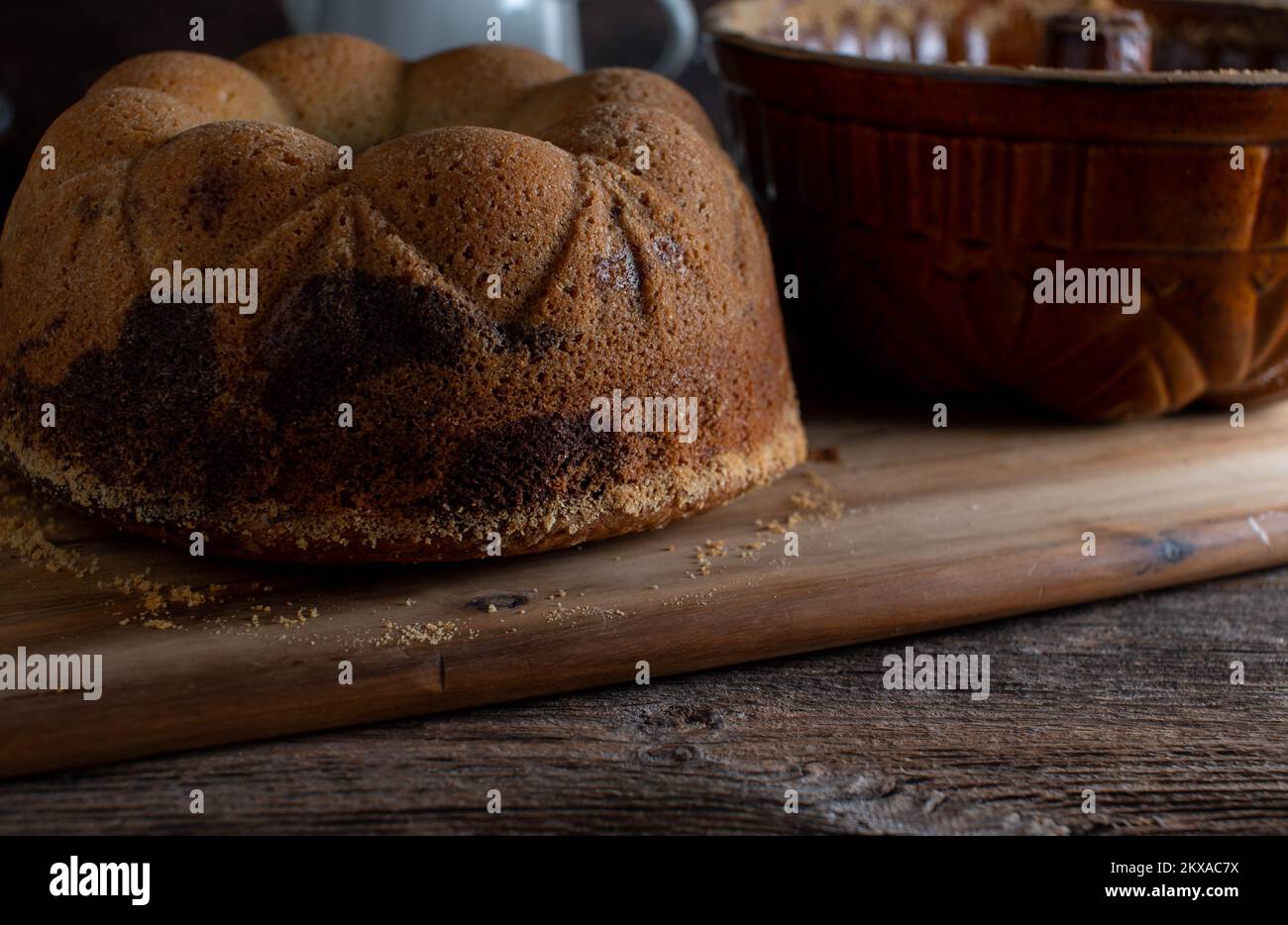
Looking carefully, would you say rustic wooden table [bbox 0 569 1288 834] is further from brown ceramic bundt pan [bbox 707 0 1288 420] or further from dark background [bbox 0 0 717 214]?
dark background [bbox 0 0 717 214]

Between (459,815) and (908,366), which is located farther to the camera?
(908,366)

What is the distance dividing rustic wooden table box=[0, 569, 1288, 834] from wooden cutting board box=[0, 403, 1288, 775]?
2cm

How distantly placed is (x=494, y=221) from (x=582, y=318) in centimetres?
9

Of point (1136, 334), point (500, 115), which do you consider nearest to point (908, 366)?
point (1136, 334)

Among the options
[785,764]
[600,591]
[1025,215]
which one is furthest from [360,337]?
[1025,215]

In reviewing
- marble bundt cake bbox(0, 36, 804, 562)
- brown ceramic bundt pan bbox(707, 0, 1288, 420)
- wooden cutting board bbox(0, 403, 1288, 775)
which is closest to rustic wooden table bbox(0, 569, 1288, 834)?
wooden cutting board bbox(0, 403, 1288, 775)

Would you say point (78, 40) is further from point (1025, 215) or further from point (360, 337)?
point (1025, 215)

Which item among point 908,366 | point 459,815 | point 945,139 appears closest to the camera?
point 459,815

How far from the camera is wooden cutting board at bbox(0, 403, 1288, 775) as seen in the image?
85cm

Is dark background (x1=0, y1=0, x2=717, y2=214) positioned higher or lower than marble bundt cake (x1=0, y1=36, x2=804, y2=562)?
higher

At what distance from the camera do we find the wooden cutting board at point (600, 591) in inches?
33.4

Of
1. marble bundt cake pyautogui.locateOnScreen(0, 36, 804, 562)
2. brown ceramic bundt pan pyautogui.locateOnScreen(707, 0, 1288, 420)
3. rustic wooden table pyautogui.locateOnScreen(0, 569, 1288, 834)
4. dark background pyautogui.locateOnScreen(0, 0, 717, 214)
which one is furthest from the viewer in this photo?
dark background pyautogui.locateOnScreen(0, 0, 717, 214)

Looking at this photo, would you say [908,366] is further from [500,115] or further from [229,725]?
[229,725]

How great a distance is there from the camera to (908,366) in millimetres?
1341
